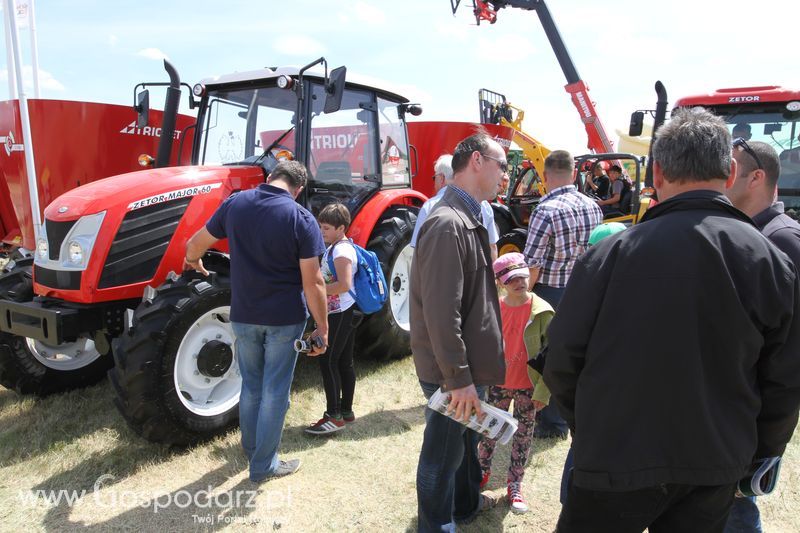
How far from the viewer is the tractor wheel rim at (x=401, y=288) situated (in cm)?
476

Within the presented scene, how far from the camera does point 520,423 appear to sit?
9.24 feet

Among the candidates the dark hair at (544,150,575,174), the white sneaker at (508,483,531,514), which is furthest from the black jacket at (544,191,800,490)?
the dark hair at (544,150,575,174)

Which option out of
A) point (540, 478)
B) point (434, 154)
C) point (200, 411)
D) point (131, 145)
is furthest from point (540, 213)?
point (434, 154)

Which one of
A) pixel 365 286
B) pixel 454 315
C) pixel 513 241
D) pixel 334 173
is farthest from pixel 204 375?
pixel 513 241

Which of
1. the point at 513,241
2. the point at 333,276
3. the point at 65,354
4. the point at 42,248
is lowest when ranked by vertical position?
the point at 65,354

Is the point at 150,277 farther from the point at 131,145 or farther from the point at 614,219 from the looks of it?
the point at 614,219

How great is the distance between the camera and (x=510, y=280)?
8.71 ft

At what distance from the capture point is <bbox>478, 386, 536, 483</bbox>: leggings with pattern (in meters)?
2.79

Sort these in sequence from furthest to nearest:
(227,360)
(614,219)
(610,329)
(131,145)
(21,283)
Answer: (614,219)
(131,145)
(21,283)
(227,360)
(610,329)

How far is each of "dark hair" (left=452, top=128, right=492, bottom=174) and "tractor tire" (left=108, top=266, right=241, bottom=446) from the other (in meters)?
1.78

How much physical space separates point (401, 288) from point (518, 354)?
7.34 feet

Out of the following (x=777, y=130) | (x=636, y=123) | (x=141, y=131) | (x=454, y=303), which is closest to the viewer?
(x=454, y=303)

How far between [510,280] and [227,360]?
182cm

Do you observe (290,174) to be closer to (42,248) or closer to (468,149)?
(468,149)
